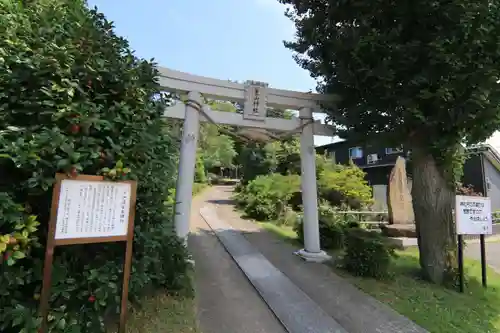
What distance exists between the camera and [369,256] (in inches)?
218

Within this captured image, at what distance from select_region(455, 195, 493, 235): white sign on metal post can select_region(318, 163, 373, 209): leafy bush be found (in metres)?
7.69

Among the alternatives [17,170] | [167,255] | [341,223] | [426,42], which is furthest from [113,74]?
[341,223]

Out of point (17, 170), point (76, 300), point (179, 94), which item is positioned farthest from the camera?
point (179, 94)

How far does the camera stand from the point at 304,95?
23.3 ft

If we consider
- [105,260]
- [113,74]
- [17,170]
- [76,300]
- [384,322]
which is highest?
[113,74]

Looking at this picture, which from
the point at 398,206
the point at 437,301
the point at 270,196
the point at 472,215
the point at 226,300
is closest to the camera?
the point at 226,300

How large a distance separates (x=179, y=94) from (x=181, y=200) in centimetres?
228

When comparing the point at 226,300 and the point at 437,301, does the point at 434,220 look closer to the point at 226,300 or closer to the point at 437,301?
the point at 437,301

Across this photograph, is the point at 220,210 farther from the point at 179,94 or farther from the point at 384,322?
the point at 384,322

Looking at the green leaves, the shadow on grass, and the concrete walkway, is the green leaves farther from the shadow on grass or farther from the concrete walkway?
the concrete walkway

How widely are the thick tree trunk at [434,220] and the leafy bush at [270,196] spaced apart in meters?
7.13

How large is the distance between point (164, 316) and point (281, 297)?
184 cm

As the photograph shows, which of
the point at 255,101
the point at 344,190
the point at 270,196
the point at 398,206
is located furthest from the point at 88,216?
the point at 344,190

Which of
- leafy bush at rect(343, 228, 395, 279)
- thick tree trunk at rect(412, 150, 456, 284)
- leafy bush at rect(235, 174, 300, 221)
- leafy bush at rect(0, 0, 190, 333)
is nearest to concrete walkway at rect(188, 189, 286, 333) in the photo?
leafy bush at rect(0, 0, 190, 333)
